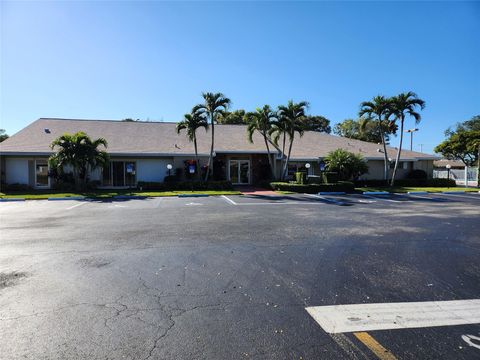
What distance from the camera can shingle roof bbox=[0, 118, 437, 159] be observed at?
2348 cm

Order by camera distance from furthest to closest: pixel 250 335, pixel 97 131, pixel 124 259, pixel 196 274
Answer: pixel 97 131 < pixel 124 259 < pixel 196 274 < pixel 250 335

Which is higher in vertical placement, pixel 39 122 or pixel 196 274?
pixel 39 122

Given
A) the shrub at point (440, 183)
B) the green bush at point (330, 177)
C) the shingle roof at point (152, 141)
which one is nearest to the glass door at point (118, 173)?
the shingle roof at point (152, 141)

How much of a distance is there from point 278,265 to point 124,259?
281 cm

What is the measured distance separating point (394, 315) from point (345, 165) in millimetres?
21571

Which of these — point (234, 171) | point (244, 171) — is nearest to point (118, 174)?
point (234, 171)

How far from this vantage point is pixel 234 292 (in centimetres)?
445

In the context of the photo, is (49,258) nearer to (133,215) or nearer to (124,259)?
(124,259)

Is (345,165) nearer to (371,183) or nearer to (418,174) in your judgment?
(371,183)

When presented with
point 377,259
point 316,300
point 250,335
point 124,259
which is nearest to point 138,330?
point 250,335

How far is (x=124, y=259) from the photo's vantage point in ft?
19.7

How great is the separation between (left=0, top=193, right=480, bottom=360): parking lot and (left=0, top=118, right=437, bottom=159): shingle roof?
16.0 meters

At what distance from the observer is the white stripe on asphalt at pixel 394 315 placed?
3.55 metres

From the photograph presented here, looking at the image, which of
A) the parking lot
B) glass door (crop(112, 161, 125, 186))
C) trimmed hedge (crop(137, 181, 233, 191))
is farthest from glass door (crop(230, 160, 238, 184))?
the parking lot
